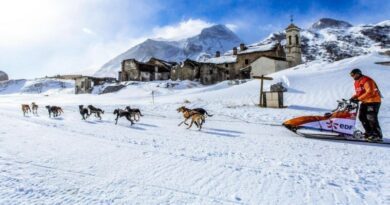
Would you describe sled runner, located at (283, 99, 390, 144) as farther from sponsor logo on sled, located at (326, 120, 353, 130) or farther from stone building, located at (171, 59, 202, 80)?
stone building, located at (171, 59, 202, 80)

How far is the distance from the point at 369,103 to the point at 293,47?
166 ft

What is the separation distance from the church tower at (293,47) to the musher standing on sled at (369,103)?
49747 millimetres

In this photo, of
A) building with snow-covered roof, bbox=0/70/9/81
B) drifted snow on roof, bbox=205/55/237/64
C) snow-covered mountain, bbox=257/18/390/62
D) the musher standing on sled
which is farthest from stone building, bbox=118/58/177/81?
snow-covered mountain, bbox=257/18/390/62

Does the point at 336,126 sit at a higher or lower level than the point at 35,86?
lower

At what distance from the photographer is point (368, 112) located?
8.52m

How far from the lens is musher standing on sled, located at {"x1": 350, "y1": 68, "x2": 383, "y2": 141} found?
27.7ft

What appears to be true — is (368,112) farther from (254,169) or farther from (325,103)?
(325,103)

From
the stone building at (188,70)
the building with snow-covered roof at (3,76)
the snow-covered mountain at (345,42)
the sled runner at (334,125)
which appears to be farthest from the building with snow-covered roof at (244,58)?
the building with snow-covered roof at (3,76)

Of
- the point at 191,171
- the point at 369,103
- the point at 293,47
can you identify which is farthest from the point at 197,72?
the point at 191,171

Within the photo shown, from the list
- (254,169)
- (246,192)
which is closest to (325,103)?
(254,169)

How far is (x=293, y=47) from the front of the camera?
5669 cm

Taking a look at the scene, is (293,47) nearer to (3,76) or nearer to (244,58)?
(244,58)

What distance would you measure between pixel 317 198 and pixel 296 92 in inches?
797

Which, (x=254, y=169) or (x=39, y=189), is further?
(x=254, y=169)
